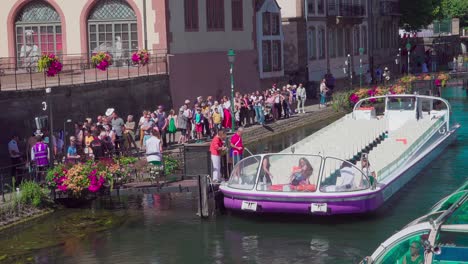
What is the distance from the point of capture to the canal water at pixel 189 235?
2056 cm

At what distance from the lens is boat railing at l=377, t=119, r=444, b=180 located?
25.3 m

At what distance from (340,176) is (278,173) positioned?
1.46 m

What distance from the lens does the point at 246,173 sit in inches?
Answer: 931

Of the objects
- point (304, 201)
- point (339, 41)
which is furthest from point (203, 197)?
point (339, 41)

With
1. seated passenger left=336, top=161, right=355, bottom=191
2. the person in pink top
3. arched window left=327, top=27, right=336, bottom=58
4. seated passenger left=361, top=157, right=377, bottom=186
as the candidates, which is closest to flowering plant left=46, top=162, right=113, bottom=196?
the person in pink top

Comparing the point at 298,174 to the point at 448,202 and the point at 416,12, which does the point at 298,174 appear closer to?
the point at 448,202

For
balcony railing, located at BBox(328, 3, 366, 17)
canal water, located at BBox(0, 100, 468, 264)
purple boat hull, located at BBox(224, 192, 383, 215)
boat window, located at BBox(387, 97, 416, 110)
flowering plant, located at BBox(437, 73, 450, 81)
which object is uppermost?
balcony railing, located at BBox(328, 3, 366, 17)

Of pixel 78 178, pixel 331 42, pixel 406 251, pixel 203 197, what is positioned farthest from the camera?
pixel 331 42

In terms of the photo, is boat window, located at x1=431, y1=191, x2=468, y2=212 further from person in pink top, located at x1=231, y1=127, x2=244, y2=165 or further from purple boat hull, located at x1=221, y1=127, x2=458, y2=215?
person in pink top, located at x1=231, y1=127, x2=244, y2=165

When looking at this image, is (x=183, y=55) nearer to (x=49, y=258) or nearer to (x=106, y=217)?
(x=106, y=217)

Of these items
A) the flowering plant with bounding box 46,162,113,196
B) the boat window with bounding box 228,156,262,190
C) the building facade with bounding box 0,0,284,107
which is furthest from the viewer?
the building facade with bounding box 0,0,284,107

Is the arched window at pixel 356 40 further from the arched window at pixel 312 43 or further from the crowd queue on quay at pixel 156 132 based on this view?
the crowd queue on quay at pixel 156 132

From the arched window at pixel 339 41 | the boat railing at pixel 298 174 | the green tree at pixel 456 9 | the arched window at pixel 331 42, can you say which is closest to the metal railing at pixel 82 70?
the boat railing at pixel 298 174

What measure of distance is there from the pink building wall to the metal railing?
2.64ft
